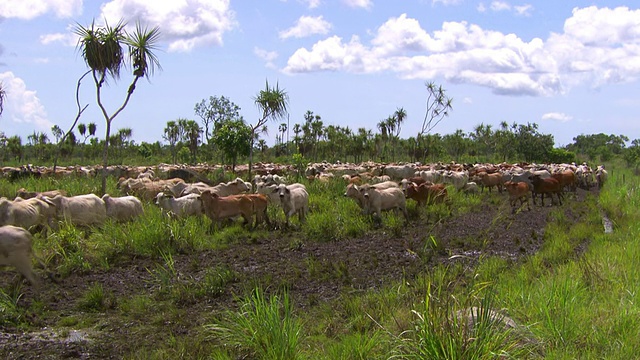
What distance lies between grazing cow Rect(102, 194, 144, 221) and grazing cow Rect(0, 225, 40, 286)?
17.3ft

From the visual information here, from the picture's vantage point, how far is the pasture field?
6.13 m

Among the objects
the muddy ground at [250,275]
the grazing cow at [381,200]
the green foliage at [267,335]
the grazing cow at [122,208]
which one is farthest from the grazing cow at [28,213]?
the green foliage at [267,335]

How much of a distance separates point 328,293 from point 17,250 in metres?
4.96

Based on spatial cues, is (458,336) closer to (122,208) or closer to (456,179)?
(122,208)

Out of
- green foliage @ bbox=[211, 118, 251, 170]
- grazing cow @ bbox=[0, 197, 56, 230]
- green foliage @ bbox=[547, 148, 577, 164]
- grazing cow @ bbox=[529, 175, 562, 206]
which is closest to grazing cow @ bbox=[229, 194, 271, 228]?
grazing cow @ bbox=[0, 197, 56, 230]

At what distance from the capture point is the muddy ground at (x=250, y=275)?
763cm

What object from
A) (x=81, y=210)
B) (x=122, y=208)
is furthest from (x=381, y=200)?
(x=81, y=210)

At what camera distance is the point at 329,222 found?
15195 millimetres

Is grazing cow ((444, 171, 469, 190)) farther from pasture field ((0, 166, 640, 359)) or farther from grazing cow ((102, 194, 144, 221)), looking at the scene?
grazing cow ((102, 194, 144, 221))

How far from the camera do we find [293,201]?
55.1 ft

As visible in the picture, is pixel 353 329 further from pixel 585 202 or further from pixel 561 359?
pixel 585 202

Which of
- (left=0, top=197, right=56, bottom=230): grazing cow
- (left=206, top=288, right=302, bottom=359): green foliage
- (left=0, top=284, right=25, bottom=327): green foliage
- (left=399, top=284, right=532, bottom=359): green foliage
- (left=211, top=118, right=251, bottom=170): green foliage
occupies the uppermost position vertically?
(left=211, top=118, right=251, bottom=170): green foliage

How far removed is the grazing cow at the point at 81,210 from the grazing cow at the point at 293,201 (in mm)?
4569

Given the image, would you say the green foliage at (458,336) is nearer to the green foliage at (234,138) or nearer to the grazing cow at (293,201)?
the grazing cow at (293,201)
